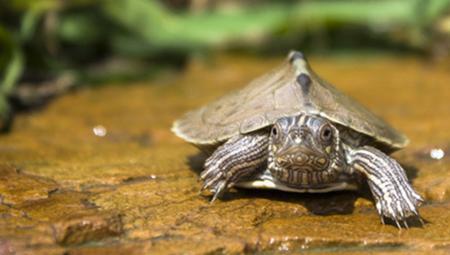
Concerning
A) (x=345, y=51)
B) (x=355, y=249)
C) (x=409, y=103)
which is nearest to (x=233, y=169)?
(x=355, y=249)

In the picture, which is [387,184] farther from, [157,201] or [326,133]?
[157,201]

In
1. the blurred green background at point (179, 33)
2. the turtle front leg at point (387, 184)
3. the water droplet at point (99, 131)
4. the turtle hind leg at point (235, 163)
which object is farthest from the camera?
the blurred green background at point (179, 33)

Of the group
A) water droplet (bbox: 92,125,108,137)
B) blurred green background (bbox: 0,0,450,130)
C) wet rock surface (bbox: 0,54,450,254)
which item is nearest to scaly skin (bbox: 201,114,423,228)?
wet rock surface (bbox: 0,54,450,254)

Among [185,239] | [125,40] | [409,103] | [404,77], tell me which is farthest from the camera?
[125,40]

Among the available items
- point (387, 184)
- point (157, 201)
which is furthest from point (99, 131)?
point (387, 184)

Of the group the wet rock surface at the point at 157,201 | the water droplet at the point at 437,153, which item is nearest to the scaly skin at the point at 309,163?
the wet rock surface at the point at 157,201

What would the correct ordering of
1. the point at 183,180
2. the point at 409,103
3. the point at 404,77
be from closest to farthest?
1. the point at 183,180
2. the point at 409,103
3. the point at 404,77

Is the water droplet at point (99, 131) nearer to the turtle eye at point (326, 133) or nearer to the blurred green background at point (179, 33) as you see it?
the blurred green background at point (179, 33)

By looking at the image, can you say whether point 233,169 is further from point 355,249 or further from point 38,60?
point 38,60
